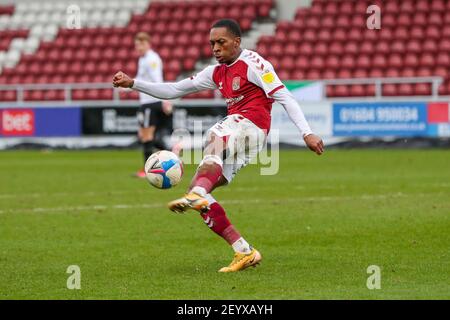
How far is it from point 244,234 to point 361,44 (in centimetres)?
1911

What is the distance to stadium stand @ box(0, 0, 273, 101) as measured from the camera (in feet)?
99.5

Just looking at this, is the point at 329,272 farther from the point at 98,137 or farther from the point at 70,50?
the point at 70,50

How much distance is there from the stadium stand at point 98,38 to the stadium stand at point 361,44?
185 cm

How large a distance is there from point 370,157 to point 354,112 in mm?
2649

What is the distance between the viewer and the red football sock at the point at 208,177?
7441 mm

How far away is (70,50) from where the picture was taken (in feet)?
105

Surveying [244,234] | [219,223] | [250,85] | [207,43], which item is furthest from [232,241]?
[207,43]

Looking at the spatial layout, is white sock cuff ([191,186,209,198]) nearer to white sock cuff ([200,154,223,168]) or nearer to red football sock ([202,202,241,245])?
white sock cuff ([200,154,223,168])

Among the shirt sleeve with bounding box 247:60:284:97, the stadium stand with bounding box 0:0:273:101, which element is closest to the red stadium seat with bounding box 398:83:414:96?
the stadium stand with bounding box 0:0:273:101

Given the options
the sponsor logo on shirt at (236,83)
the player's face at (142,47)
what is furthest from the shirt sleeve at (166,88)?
the player's face at (142,47)

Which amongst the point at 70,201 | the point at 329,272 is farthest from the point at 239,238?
the point at 70,201

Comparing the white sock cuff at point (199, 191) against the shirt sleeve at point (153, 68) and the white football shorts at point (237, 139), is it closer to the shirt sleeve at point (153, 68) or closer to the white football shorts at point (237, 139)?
the white football shorts at point (237, 139)

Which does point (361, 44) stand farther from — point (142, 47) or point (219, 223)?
point (219, 223)

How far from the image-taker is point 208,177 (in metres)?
7.52
